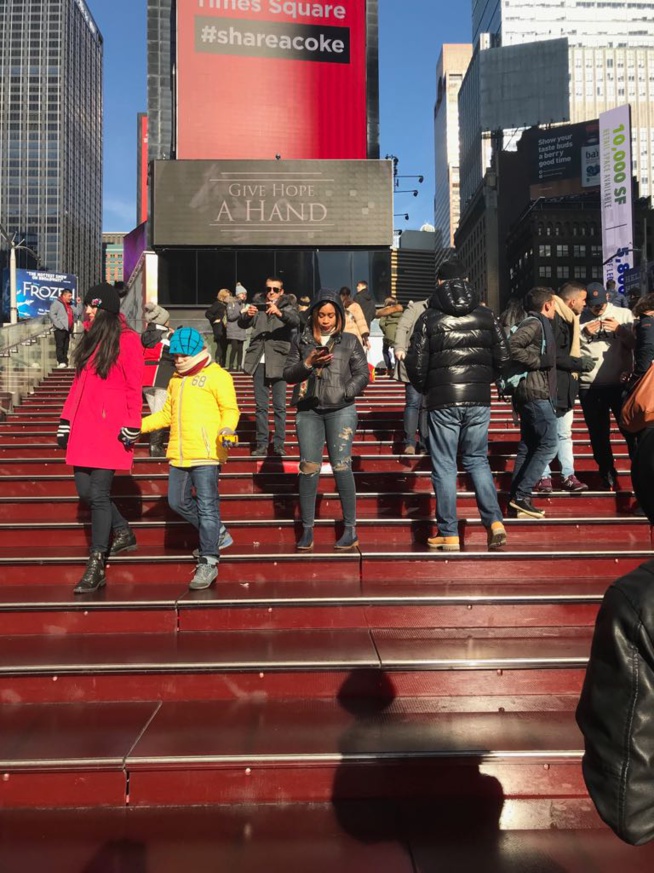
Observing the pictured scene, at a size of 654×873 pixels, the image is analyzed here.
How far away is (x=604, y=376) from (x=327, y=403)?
2978mm

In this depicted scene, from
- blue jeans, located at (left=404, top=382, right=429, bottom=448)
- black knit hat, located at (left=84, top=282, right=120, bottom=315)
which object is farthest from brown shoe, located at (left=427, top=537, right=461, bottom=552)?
black knit hat, located at (left=84, top=282, right=120, bottom=315)

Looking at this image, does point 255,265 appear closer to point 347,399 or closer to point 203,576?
point 347,399

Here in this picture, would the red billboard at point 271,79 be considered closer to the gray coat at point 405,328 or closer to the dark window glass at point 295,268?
the dark window glass at point 295,268

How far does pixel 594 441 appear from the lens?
6418 millimetres

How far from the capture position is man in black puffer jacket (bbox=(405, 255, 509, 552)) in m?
4.91

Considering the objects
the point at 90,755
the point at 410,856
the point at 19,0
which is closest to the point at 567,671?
the point at 410,856

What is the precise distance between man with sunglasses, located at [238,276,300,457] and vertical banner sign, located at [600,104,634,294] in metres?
Answer: 33.9

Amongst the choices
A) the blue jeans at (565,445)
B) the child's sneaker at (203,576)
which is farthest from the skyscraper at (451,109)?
the child's sneaker at (203,576)

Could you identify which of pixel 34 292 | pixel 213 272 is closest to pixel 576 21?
pixel 34 292

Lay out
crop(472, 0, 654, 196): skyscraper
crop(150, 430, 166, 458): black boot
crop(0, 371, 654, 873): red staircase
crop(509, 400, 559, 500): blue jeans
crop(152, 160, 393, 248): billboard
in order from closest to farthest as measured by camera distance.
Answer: crop(0, 371, 654, 873): red staircase
crop(509, 400, 559, 500): blue jeans
crop(150, 430, 166, 458): black boot
crop(152, 160, 393, 248): billboard
crop(472, 0, 654, 196): skyscraper

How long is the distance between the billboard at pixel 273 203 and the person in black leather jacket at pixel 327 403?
47.3 ft

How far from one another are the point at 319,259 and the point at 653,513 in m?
18.7

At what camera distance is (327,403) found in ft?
16.7

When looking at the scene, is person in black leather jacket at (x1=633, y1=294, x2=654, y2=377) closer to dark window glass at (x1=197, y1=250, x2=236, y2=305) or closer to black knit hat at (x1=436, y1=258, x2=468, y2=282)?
black knit hat at (x1=436, y1=258, x2=468, y2=282)
